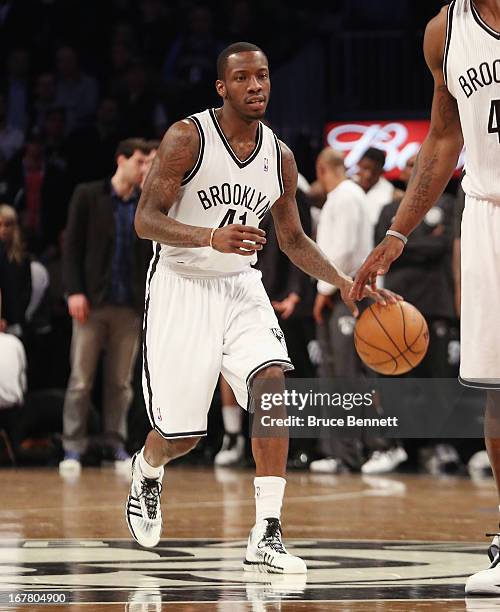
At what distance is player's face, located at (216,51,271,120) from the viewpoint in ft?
16.7

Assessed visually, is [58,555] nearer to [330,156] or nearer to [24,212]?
[330,156]

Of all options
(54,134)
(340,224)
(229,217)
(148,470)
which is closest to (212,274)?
(229,217)

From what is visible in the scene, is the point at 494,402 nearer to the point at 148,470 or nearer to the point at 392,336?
the point at 392,336

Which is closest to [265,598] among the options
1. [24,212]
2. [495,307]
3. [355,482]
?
[495,307]

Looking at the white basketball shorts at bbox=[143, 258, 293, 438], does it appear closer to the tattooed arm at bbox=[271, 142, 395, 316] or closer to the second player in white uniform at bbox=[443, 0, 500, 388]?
the tattooed arm at bbox=[271, 142, 395, 316]

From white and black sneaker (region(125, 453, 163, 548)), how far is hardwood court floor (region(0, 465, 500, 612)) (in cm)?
Answer: 7

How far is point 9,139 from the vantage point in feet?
42.5

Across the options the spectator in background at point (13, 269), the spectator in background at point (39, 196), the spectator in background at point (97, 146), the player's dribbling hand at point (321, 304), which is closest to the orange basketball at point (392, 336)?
the player's dribbling hand at point (321, 304)

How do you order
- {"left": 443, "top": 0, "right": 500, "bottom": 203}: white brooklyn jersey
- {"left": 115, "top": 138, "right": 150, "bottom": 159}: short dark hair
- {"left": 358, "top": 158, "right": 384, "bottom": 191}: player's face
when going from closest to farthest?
{"left": 443, "top": 0, "right": 500, "bottom": 203}: white brooklyn jersey < {"left": 115, "top": 138, "right": 150, "bottom": 159}: short dark hair < {"left": 358, "top": 158, "right": 384, "bottom": 191}: player's face

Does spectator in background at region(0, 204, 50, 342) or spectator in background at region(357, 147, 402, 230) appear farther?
spectator in background at region(0, 204, 50, 342)

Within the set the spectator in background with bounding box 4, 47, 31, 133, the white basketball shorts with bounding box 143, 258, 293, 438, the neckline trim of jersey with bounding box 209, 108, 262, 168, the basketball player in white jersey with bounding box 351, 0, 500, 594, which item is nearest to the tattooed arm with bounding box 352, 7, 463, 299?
the basketball player in white jersey with bounding box 351, 0, 500, 594

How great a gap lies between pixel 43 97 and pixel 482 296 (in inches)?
382

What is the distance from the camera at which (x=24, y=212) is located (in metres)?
12.0

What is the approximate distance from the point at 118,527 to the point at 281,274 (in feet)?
12.8
